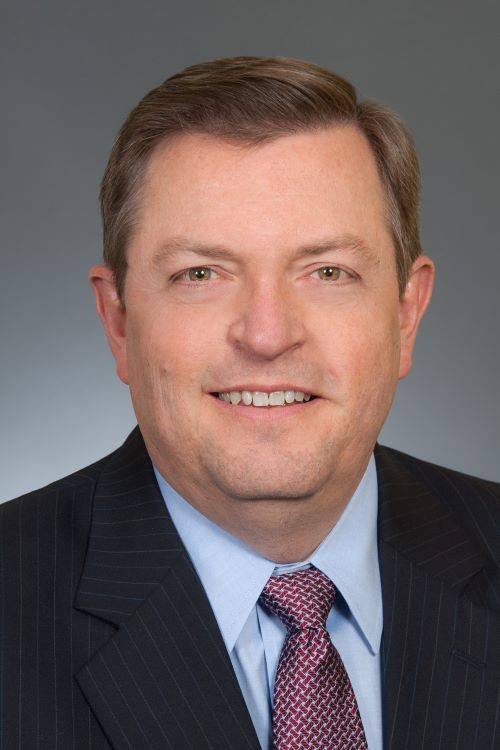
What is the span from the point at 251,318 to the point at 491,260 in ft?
8.04

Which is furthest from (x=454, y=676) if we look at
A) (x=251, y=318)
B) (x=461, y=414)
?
(x=461, y=414)

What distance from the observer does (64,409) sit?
5344 millimetres

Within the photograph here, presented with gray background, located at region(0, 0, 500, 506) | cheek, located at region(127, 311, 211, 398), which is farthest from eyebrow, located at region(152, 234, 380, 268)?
gray background, located at region(0, 0, 500, 506)

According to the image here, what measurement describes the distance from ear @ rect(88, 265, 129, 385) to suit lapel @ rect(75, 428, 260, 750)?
38 centimetres

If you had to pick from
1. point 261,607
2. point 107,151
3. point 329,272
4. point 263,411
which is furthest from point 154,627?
point 107,151

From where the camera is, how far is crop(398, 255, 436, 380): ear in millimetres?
3730

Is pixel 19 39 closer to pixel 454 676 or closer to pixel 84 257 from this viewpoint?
pixel 84 257

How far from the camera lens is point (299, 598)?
3.37 meters

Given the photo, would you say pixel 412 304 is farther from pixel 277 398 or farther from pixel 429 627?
pixel 429 627

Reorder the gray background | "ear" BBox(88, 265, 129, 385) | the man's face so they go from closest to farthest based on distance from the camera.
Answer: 1. the man's face
2. "ear" BBox(88, 265, 129, 385)
3. the gray background

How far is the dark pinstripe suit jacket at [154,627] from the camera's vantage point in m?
3.14

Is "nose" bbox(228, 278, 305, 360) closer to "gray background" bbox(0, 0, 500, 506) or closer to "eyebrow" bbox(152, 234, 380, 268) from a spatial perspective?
"eyebrow" bbox(152, 234, 380, 268)

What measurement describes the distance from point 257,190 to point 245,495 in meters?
0.73

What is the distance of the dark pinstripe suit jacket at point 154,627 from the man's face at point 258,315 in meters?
0.25
